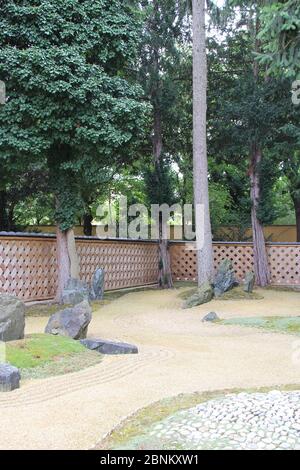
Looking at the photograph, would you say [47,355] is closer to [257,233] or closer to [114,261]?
[114,261]

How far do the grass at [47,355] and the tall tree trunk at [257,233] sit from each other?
34.5ft

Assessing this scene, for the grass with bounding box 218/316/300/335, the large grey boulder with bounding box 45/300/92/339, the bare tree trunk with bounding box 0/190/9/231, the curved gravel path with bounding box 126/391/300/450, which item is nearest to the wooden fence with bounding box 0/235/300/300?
the bare tree trunk with bounding box 0/190/9/231

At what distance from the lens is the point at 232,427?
3543 millimetres

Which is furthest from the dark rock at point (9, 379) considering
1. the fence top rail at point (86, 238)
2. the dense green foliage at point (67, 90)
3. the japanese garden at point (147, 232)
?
the fence top rail at point (86, 238)

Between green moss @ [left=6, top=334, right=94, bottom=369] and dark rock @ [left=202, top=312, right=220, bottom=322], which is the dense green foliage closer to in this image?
dark rock @ [left=202, top=312, right=220, bottom=322]

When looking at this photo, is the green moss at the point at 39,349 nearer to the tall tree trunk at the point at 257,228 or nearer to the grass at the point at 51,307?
the grass at the point at 51,307

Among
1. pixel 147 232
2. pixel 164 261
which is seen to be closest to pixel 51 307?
pixel 164 261

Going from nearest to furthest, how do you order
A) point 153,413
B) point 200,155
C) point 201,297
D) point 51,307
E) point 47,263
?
point 153,413
point 51,307
point 201,297
point 47,263
point 200,155

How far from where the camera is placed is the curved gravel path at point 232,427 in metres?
3.33

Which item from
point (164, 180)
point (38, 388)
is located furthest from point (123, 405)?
point (164, 180)

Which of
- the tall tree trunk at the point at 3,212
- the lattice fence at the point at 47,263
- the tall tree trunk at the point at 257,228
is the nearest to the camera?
the lattice fence at the point at 47,263

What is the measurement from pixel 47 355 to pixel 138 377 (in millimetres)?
1179
